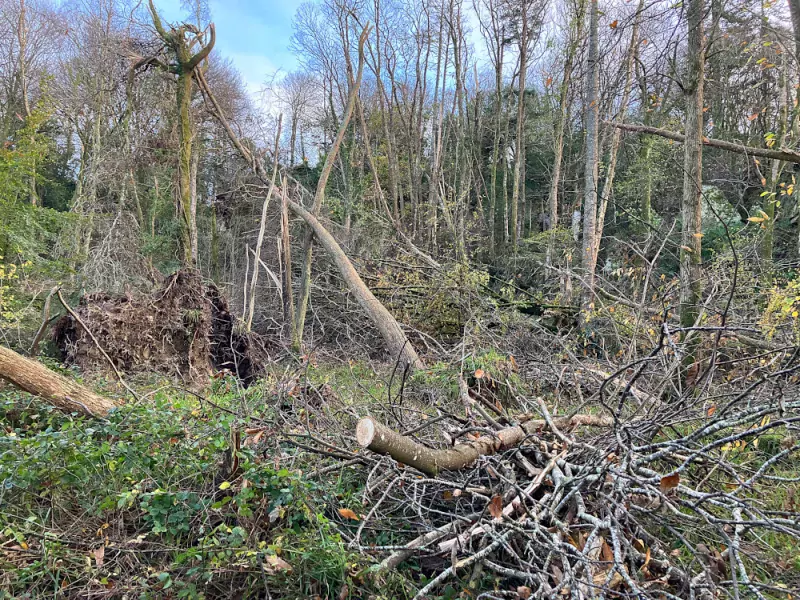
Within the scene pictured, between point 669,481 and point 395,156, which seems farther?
point 395,156

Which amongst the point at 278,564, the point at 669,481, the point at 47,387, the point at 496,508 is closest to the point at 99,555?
the point at 278,564

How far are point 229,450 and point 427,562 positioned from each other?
133 centimetres

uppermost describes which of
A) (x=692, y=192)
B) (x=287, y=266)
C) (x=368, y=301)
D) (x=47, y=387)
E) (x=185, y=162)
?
(x=185, y=162)

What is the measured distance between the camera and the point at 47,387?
369cm

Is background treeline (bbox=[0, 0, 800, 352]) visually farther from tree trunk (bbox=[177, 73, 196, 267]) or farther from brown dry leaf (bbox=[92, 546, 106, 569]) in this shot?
brown dry leaf (bbox=[92, 546, 106, 569])

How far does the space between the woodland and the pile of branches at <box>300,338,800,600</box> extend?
21 mm

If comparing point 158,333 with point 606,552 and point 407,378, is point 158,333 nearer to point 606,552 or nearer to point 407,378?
point 407,378

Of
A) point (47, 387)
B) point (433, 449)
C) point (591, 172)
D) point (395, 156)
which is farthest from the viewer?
point (395, 156)

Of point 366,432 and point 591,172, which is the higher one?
point 591,172

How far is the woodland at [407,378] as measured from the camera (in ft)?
7.93

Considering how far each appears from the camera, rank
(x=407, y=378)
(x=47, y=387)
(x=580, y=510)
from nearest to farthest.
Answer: (x=580, y=510), (x=47, y=387), (x=407, y=378)

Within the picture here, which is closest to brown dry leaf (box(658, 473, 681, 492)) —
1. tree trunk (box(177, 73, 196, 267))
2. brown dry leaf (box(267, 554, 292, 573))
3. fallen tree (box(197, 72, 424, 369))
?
brown dry leaf (box(267, 554, 292, 573))

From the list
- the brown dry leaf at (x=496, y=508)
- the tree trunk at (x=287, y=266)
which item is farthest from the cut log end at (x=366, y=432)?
the tree trunk at (x=287, y=266)

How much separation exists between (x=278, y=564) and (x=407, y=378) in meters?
3.51
